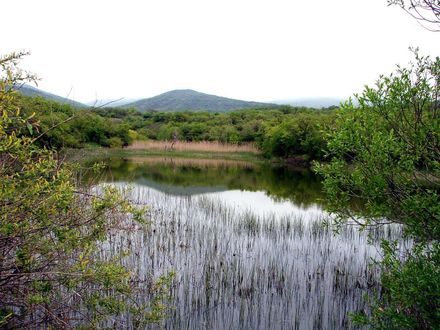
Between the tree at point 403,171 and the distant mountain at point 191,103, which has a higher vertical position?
the distant mountain at point 191,103

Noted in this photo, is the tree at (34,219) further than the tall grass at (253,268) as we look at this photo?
No

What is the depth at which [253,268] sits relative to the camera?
8242mm

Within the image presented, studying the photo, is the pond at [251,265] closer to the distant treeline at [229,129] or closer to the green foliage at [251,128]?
the green foliage at [251,128]

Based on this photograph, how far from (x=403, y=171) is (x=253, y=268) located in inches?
181

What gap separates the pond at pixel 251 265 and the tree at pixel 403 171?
1165 millimetres

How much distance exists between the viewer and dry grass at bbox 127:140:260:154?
148ft

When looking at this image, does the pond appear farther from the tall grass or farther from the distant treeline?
the distant treeline

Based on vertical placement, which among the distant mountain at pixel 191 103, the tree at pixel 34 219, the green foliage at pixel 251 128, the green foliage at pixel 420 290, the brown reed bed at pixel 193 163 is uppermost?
the distant mountain at pixel 191 103

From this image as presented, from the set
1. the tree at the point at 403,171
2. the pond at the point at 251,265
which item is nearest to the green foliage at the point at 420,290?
the tree at the point at 403,171

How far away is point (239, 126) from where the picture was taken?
50250 millimetres

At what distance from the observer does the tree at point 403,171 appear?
3918 millimetres

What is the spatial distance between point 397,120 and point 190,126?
48899mm

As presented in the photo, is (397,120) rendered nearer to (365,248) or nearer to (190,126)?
(365,248)

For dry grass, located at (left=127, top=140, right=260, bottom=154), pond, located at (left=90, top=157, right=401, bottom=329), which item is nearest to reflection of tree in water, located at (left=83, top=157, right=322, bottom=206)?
pond, located at (left=90, top=157, right=401, bottom=329)
